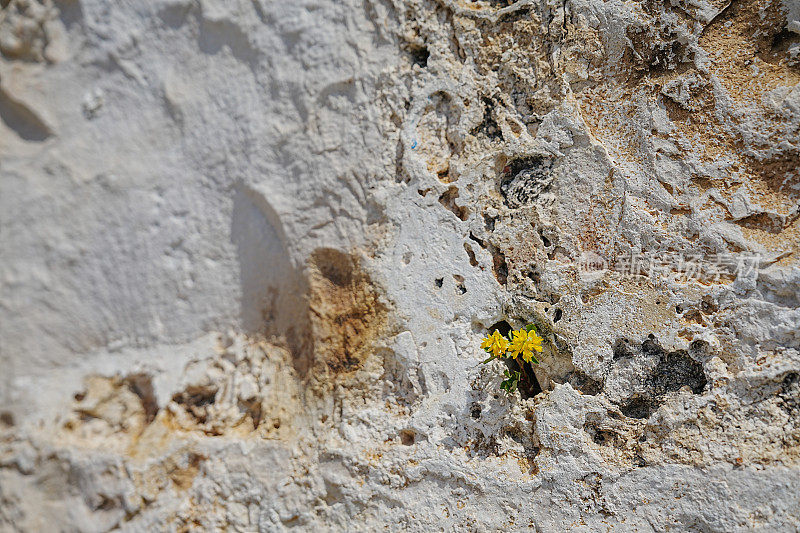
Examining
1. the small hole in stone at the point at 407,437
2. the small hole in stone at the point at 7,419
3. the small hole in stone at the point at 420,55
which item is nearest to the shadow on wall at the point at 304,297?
the small hole in stone at the point at 407,437

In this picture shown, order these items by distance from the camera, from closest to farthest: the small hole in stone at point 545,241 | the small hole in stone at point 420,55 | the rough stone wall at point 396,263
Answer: the rough stone wall at point 396,263
the small hole in stone at point 545,241
the small hole in stone at point 420,55

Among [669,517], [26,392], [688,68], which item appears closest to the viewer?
[669,517]

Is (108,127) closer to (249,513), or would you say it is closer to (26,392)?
(26,392)

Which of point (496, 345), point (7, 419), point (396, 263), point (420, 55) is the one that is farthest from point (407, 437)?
point (7, 419)

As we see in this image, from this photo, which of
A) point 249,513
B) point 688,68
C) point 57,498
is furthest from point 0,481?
point 688,68

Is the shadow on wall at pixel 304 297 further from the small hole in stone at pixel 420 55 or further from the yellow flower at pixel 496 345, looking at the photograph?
the small hole in stone at pixel 420 55

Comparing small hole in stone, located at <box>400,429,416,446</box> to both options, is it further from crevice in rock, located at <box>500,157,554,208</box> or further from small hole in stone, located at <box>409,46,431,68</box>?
small hole in stone, located at <box>409,46,431,68</box>

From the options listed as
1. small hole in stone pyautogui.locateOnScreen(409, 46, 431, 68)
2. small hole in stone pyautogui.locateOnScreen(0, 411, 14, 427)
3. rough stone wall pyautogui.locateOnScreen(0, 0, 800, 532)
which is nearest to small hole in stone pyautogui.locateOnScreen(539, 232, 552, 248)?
rough stone wall pyautogui.locateOnScreen(0, 0, 800, 532)
